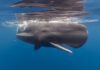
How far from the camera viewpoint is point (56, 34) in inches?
→ 415

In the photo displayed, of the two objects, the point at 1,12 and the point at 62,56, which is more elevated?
the point at 1,12

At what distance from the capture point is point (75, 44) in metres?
10.3

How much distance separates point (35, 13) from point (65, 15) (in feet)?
8.44

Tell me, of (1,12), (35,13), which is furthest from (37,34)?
(1,12)

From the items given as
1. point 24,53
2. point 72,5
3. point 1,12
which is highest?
point 72,5

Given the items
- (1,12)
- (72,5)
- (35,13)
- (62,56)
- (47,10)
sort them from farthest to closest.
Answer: (62,56)
(1,12)
(35,13)
(47,10)
(72,5)

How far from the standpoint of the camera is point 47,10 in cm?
1684

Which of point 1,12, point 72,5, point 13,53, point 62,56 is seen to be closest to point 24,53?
point 13,53

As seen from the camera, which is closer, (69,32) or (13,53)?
(69,32)

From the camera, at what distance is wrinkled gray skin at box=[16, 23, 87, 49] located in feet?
33.7

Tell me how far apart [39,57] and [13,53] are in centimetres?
1006

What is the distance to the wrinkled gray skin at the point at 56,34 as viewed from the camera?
33.7 ft

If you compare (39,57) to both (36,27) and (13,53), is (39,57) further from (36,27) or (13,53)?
(36,27)

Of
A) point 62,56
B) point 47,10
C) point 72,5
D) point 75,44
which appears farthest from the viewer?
point 62,56
